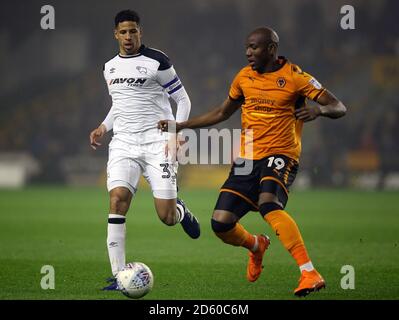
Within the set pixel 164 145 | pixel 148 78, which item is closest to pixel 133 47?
pixel 148 78

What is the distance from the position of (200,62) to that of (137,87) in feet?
74.6

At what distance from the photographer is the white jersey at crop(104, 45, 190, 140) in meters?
8.27

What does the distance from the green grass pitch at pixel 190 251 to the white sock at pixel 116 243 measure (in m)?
0.27

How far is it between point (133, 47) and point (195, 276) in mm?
2153

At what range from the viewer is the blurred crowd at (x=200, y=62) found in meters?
27.4

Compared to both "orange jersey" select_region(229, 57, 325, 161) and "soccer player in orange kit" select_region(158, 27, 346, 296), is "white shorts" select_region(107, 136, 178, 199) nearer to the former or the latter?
"soccer player in orange kit" select_region(158, 27, 346, 296)

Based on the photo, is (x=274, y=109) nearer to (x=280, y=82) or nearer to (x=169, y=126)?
(x=280, y=82)

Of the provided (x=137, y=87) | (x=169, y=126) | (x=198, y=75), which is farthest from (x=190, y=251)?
(x=198, y=75)

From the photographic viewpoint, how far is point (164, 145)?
841cm

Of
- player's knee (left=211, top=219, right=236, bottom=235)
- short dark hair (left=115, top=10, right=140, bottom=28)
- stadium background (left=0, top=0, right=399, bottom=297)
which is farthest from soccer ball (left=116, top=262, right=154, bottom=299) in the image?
stadium background (left=0, top=0, right=399, bottom=297)

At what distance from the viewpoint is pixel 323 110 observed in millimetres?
7102

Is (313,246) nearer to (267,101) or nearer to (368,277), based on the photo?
(368,277)

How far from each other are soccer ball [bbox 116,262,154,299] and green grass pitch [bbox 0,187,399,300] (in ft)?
0.37

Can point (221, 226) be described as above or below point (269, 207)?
below
